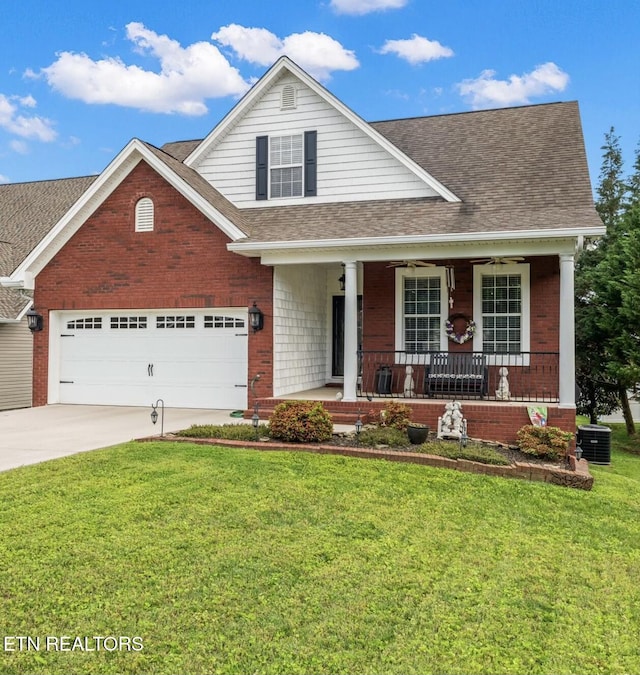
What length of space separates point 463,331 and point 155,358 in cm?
684

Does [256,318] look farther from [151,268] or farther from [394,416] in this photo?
[394,416]

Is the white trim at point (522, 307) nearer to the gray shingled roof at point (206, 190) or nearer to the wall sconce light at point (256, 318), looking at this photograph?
the wall sconce light at point (256, 318)

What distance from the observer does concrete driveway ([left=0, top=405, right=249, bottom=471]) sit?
27.0 ft

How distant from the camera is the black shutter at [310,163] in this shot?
42.5 ft

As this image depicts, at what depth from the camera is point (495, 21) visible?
17.7 m

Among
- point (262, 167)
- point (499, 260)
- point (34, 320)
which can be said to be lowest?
point (34, 320)

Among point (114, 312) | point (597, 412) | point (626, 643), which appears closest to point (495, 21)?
point (597, 412)

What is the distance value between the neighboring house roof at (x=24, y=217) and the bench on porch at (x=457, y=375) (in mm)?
12609

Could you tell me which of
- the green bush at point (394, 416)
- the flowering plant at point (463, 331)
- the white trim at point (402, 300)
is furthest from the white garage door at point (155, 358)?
the flowering plant at point (463, 331)

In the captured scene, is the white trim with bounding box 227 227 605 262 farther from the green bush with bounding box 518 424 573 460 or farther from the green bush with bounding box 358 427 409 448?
the green bush with bounding box 358 427 409 448

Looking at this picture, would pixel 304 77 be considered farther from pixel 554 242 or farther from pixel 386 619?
pixel 386 619

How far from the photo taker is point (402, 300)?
489 inches

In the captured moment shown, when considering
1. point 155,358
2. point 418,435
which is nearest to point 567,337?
point 418,435

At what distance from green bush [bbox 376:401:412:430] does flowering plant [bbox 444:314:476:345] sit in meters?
2.61
